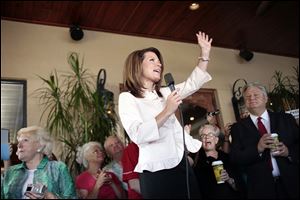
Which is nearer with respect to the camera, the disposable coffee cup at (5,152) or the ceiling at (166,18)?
the disposable coffee cup at (5,152)

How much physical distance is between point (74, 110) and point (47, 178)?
4.29ft

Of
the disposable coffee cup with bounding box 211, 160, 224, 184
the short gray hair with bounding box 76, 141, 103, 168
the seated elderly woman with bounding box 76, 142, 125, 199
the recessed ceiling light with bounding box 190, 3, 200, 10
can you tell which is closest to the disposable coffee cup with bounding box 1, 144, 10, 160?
the seated elderly woman with bounding box 76, 142, 125, 199

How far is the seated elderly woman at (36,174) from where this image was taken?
1.47 metres

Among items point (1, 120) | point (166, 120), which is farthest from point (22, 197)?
point (1, 120)

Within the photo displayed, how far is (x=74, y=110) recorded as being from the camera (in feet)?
9.48

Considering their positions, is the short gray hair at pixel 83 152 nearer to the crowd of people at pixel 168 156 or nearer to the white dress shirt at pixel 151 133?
the crowd of people at pixel 168 156

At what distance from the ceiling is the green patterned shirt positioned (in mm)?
1644

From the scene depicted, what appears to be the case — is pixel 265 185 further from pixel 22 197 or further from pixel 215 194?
pixel 22 197

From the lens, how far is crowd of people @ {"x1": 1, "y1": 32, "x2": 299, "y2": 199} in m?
1.33

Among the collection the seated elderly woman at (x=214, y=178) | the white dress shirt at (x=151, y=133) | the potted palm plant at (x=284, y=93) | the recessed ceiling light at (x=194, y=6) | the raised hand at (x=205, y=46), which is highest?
the recessed ceiling light at (x=194, y=6)

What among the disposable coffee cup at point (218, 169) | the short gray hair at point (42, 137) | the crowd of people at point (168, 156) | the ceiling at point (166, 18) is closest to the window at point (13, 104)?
the short gray hair at point (42, 137)

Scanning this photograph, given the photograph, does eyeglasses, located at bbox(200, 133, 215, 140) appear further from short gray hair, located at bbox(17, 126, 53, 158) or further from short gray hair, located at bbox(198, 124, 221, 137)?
short gray hair, located at bbox(17, 126, 53, 158)

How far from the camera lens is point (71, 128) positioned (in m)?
2.83

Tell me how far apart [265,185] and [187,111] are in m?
0.83
